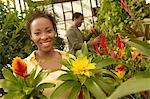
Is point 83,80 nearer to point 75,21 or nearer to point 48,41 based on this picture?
point 48,41

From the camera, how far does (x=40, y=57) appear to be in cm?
168

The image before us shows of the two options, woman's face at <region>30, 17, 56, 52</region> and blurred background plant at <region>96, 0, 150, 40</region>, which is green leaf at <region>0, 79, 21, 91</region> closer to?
woman's face at <region>30, 17, 56, 52</region>

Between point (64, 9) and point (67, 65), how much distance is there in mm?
6736

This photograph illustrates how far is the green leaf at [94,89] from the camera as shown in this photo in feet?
3.25

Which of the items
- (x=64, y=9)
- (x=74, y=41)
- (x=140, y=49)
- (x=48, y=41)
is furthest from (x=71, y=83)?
(x=64, y=9)

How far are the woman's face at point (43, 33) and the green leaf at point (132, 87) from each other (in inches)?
36.9

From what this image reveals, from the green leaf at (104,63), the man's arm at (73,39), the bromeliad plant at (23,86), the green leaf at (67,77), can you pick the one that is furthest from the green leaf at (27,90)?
the man's arm at (73,39)

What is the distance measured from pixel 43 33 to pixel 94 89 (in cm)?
65

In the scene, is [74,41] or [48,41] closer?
[48,41]

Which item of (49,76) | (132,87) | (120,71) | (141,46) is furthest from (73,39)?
(132,87)

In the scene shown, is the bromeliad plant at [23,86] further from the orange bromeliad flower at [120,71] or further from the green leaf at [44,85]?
the orange bromeliad flower at [120,71]

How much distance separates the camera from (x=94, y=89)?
104 centimetres

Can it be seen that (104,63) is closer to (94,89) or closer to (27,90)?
(94,89)

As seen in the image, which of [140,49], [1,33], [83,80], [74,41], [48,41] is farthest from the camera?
[74,41]
